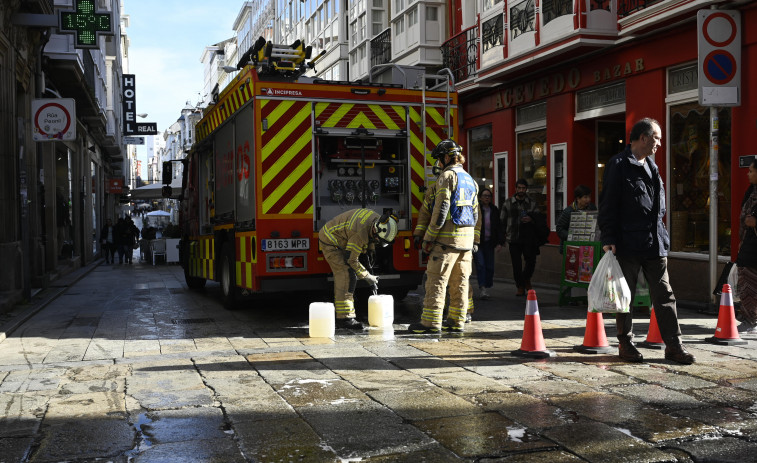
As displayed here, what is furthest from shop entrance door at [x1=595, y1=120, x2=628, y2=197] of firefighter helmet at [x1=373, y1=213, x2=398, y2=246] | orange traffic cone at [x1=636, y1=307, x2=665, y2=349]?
orange traffic cone at [x1=636, y1=307, x2=665, y2=349]

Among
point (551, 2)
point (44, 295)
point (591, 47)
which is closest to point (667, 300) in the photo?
point (591, 47)

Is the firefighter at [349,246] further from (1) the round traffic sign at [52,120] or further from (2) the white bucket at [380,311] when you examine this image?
(1) the round traffic sign at [52,120]

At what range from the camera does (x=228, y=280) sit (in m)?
10.8

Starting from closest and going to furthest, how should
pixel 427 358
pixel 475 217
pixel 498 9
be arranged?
pixel 427 358, pixel 475 217, pixel 498 9

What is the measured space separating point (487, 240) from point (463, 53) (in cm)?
836

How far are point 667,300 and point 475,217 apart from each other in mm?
2438

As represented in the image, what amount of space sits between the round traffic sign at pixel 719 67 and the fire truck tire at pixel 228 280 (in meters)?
6.34

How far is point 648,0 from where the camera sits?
11961 mm

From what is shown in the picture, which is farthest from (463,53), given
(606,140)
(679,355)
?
(679,355)

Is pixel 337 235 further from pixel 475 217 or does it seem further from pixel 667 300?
pixel 667 300

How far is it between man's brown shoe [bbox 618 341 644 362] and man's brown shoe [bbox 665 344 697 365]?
223mm

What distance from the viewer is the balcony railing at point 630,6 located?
11934mm

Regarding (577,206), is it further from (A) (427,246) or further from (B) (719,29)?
(A) (427,246)

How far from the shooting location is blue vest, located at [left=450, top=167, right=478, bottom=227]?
7.86 meters
